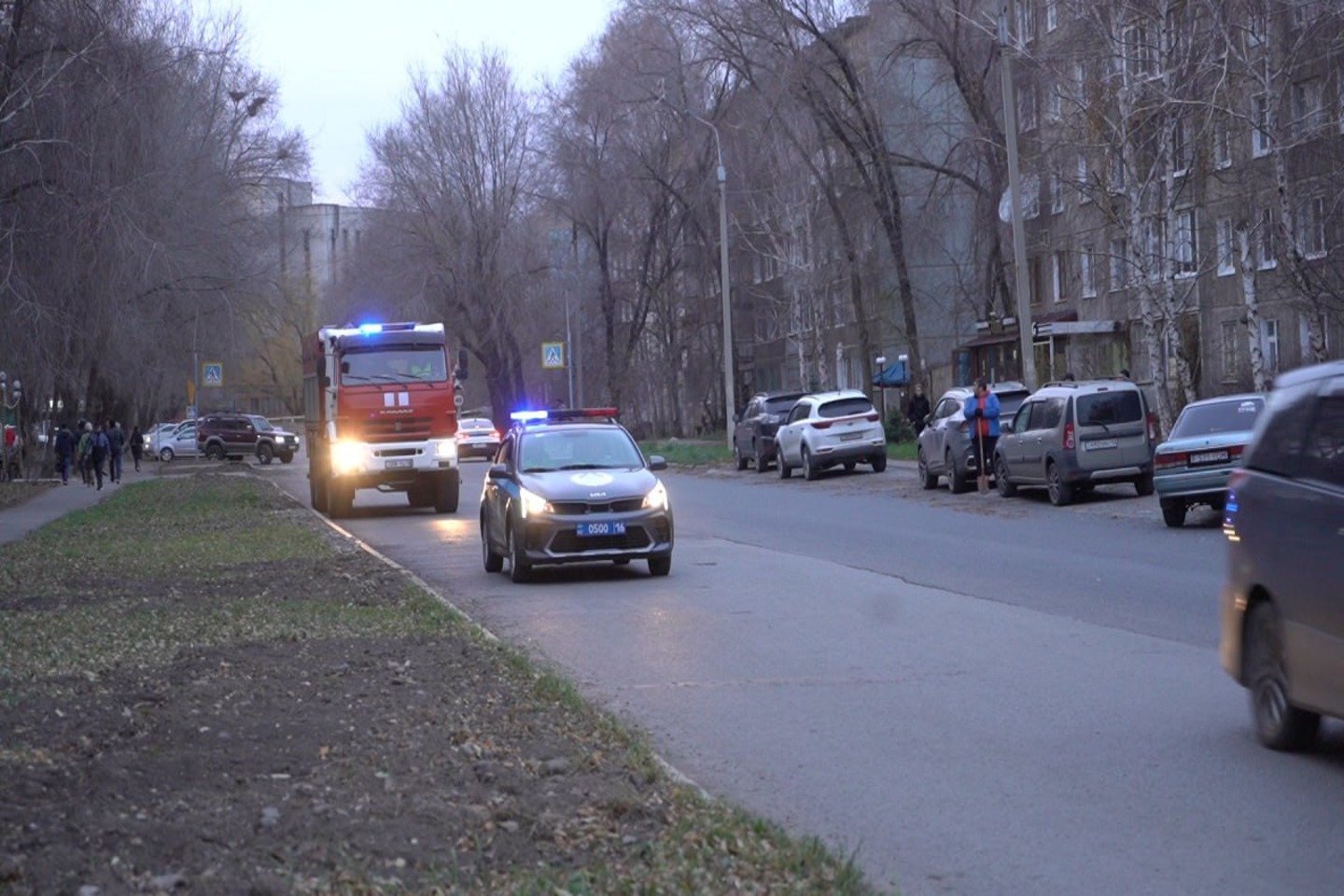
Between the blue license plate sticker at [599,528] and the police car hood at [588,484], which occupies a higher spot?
the police car hood at [588,484]

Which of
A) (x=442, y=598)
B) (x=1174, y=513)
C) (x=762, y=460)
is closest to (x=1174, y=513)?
(x=1174, y=513)

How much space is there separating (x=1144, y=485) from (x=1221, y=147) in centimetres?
1229

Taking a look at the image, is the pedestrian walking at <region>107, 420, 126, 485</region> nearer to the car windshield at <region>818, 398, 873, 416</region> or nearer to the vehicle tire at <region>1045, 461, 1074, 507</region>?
the car windshield at <region>818, 398, 873, 416</region>

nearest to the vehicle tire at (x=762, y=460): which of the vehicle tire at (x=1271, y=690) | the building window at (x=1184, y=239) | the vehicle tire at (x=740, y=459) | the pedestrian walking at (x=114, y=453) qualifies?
the vehicle tire at (x=740, y=459)

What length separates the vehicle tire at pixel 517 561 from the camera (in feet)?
60.4

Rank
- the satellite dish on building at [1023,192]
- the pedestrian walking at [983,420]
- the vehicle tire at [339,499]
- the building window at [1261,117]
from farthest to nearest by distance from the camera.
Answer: the satellite dish on building at [1023,192] → the vehicle tire at [339,499] → the pedestrian walking at [983,420] → the building window at [1261,117]

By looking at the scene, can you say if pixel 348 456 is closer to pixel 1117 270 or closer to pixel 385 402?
pixel 385 402

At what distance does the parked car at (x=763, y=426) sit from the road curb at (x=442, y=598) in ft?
39.2

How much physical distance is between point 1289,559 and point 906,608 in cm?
726

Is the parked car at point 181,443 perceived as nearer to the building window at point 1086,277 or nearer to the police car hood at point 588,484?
the building window at point 1086,277

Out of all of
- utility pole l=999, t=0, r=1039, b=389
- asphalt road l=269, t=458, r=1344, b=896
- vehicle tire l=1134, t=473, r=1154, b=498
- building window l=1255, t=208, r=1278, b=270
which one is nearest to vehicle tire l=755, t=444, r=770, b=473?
utility pole l=999, t=0, r=1039, b=389

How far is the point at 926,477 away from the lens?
34688mm

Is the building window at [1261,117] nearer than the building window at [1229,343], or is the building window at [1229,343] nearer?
the building window at [1261,117]

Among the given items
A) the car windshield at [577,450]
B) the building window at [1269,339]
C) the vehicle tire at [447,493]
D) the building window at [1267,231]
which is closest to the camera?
the car windshield at [577,450]
